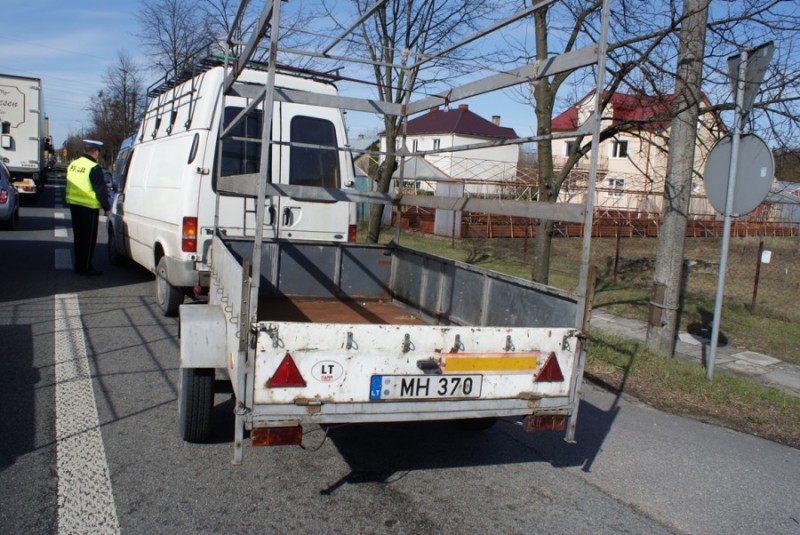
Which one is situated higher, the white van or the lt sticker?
the white van

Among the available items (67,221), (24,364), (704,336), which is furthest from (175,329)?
(67,221)

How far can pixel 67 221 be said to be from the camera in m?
19.6

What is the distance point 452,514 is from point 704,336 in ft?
22.5

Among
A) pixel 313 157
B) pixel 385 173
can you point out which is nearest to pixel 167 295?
pixel 313 157

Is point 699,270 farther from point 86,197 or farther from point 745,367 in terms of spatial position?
point 86,197

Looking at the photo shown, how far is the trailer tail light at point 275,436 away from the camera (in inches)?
134

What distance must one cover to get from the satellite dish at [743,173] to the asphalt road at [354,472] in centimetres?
237

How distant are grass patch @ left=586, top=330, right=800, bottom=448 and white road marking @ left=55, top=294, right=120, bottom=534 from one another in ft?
15.2

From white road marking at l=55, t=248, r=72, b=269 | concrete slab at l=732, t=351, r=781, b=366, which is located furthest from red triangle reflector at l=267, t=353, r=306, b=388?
white road marking at l=55, t=248, r=72, b=269

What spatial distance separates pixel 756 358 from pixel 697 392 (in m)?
2.41

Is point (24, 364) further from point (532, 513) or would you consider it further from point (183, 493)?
point (532, 513)

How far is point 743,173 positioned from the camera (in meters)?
6.76

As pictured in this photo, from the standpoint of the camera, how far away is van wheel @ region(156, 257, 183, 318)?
7.63m

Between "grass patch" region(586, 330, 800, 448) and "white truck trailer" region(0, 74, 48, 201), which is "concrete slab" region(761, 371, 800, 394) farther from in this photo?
"white truck trailer" region(0, 74, 48, 201)
